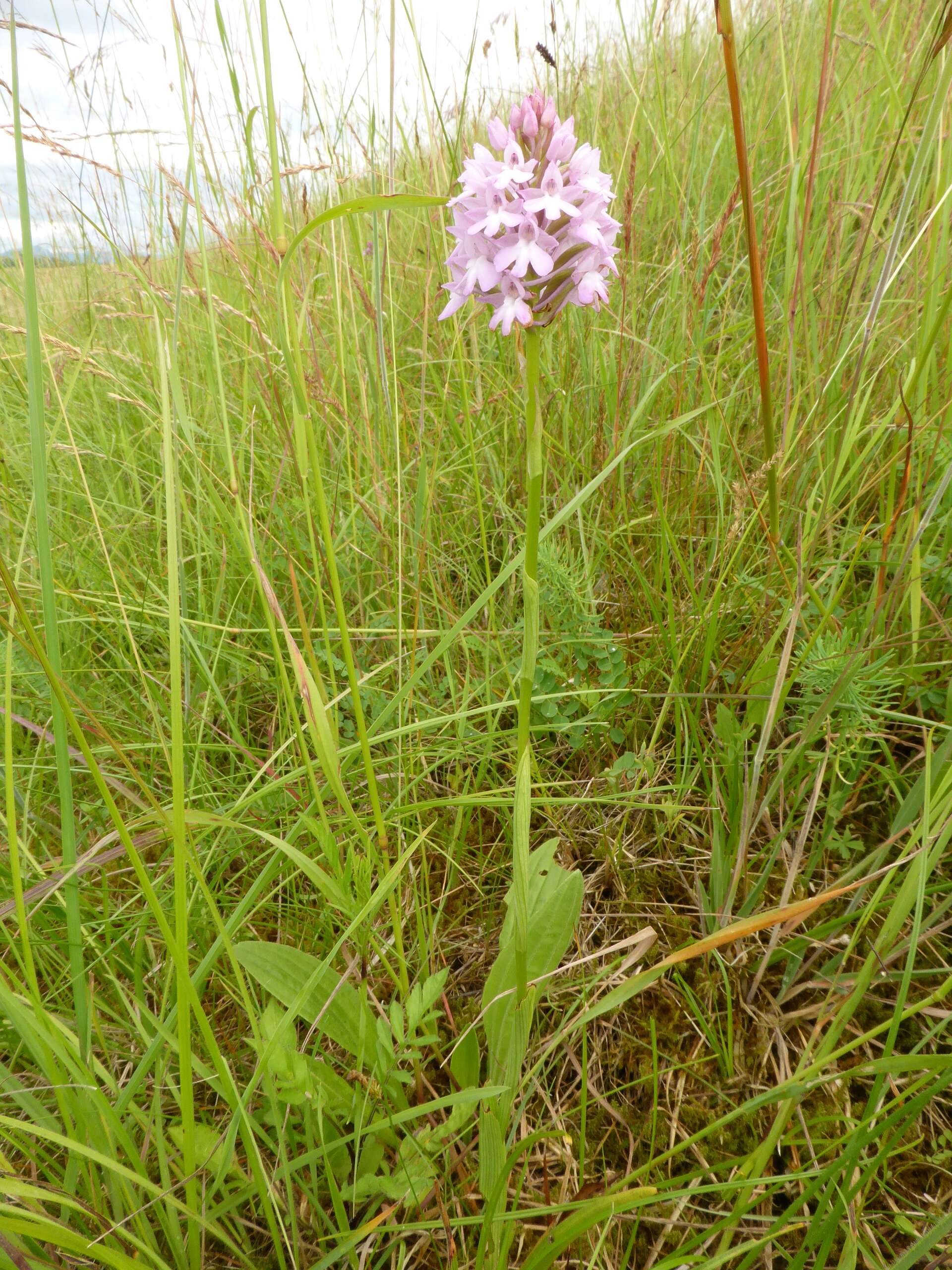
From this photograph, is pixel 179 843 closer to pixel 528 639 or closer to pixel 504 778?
pixel 528 639

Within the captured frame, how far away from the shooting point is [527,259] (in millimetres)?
804

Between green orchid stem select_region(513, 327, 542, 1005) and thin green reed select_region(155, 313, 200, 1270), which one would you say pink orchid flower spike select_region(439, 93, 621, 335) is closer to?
green orchid stem select_region(513, 327, 542, 1005)

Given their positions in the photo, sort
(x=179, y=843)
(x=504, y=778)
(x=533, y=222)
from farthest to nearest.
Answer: (x=504, y=778)
(x=533, y=222)
(x=179, y=843)

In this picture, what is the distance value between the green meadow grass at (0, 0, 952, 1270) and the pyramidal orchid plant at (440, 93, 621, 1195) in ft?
0.17

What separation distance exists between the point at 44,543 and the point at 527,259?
591mm

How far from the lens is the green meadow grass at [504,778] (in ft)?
2.60

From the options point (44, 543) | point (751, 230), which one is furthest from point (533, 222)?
point (44, 543)

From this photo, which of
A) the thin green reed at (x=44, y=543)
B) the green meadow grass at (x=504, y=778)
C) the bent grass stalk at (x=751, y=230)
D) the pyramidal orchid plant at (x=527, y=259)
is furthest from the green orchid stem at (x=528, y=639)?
the thin green reed at (x=44, y=543)

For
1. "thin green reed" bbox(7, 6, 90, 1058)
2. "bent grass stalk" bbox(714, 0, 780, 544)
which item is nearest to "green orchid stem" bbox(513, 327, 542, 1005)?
"bent grass stalk" bbox(714, 0, 780, 544)

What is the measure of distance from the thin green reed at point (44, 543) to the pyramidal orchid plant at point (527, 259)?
0.42 m

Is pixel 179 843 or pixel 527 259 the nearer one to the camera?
pixel 179 843

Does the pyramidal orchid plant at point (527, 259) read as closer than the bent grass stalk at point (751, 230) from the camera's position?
No

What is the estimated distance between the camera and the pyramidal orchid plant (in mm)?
808

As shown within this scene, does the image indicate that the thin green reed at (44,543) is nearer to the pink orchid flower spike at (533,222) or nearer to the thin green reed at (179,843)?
the thin green reed at (179,843)
